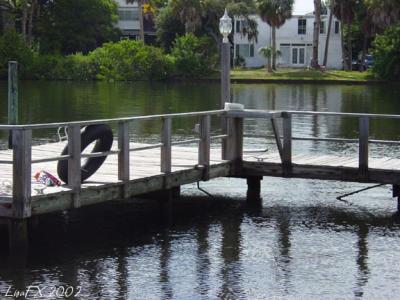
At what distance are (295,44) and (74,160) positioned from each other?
84848 millimetres

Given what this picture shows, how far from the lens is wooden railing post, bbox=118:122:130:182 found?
1517 centimetres

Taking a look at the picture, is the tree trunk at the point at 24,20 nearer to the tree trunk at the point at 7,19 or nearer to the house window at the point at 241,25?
the tree trunk at the point at 7,19

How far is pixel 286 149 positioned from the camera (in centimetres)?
1811

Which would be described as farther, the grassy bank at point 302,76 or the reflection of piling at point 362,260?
the grassy bank at point 302,76

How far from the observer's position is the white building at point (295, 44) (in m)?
96.8

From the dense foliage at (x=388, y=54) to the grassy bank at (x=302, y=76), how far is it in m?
1.12

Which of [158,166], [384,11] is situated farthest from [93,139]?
[384,11]

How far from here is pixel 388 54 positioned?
79.2 m

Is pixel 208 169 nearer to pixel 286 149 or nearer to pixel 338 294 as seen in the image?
pixel 286 149

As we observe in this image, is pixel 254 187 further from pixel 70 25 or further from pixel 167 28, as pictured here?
pixel 167 28

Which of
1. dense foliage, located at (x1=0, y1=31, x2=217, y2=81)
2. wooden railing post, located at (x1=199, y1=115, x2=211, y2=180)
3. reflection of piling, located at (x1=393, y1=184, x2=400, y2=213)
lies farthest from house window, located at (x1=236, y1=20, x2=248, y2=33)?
wooden railing post, located at (x1=199, y1=115, x2=211, y2=180)

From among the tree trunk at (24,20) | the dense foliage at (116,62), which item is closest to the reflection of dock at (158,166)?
the dense foliage at (116,62)

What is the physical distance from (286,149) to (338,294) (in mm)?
5943

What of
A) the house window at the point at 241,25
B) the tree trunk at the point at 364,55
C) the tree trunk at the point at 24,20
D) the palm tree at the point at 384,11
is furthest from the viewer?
the house window at the point at 241,25
